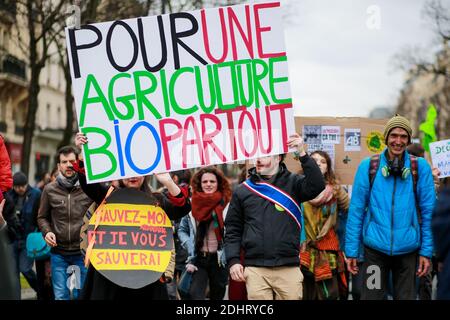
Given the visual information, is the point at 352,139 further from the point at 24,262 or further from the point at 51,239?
the point at 24,262

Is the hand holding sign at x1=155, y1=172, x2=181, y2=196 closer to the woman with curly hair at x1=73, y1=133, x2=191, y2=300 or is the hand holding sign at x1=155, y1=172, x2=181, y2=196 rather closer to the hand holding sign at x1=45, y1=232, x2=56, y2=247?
the woman with curly hair at x1=73, y1=133, x2=191, y2=300

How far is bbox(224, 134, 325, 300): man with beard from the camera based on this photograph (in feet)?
21.2

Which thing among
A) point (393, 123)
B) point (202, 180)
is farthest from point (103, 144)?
point (202, 180)

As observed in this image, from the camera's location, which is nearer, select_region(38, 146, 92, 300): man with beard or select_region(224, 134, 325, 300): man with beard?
select_region(224, 134, 325, 300): man with beard

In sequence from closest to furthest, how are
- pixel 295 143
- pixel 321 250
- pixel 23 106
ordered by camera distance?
pixel 295 143
pixel 321 250
pixel 23 106

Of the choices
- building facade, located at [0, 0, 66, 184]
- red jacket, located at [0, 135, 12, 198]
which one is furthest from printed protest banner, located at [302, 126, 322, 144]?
building facade, located at [0, 0, 66, 184]

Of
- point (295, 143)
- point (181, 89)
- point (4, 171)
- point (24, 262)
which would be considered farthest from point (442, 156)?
point (24, 262)

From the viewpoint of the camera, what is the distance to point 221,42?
20.6 feet

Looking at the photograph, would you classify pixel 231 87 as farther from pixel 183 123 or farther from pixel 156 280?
pixel 156 280

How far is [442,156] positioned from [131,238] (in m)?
4.32

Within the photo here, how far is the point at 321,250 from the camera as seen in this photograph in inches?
318

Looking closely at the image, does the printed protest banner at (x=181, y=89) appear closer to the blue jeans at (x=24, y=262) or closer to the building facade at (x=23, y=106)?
the blue jeans at (x=24, y=262)

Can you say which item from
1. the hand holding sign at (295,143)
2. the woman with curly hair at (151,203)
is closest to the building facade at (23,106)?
the woman with curly hair at (151,203)

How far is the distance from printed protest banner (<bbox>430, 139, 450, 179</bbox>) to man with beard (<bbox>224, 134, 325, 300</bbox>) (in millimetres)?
2979
